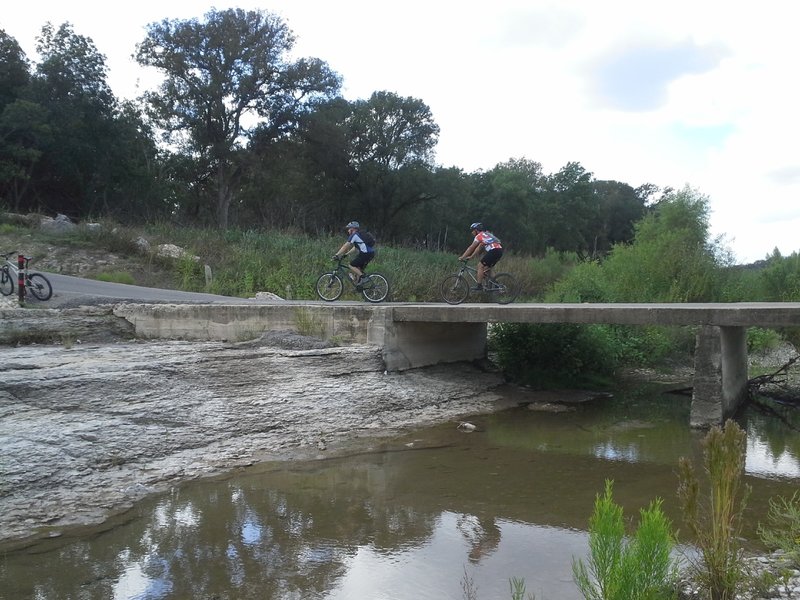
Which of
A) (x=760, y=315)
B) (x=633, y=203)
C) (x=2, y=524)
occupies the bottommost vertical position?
(x=2, y=524)

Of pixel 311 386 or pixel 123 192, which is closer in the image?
pixel 311 386

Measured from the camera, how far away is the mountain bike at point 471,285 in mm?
14992

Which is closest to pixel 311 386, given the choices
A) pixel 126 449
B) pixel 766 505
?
pixel 126 449

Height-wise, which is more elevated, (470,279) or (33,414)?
(470,279)

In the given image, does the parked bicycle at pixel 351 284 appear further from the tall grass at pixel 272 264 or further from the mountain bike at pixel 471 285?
the tall grass at pixel 272 264

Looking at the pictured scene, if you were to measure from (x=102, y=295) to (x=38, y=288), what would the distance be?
49.6 inches

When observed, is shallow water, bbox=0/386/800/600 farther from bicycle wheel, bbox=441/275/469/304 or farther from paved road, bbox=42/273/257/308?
paved road, bbox=42/273/257/308

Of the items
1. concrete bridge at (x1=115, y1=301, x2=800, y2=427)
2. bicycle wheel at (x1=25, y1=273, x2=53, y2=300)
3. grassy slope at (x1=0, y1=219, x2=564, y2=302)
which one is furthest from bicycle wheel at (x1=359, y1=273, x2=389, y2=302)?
bicycle wheel at (x1=25, y1=273, x2=53, y2=300)

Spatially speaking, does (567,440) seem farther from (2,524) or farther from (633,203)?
(633,203)

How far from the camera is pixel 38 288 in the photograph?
1429cm

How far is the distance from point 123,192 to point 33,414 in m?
27.9

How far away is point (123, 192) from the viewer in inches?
1359

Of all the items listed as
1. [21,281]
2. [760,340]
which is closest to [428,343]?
[21,281]

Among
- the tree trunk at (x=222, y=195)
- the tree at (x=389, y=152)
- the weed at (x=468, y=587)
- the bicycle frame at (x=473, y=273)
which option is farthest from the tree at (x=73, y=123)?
the weed at (x=468, y=587)
